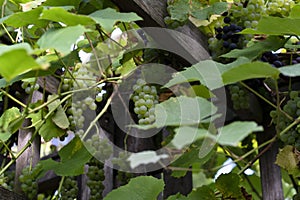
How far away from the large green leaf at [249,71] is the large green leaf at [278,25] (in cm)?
21

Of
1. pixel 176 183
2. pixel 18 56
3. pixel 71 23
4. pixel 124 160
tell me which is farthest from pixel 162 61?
pixel 18 56

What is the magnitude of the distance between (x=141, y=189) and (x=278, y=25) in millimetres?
480

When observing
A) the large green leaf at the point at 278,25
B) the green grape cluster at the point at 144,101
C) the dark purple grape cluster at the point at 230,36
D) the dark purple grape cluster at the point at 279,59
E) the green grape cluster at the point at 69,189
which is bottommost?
the green grape cluster at the point at 69,189

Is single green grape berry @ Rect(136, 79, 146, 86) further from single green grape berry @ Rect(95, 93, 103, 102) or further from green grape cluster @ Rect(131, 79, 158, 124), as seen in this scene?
single green grape berry @ Rect(95, 93, 103, 102)

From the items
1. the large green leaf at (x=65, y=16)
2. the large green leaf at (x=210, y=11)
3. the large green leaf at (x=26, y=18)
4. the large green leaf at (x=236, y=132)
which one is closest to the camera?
the large green leaf at (x=236, y=132)

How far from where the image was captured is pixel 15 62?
76cm

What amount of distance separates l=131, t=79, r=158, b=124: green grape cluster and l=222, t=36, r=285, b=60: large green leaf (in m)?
0.23

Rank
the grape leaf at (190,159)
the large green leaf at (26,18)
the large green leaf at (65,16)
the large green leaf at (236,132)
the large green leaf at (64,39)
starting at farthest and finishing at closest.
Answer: the grape leaf at (190,159), the large green leaf at (26,18), the large green leaf at (65,16), the large green leaf at (64,39), the large green leaf at (236,132)

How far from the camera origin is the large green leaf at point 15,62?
725 mm

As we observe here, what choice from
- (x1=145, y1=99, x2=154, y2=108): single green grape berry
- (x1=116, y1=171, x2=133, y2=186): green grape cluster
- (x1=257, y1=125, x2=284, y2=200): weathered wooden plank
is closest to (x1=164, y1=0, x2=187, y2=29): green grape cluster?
(x1=145, y1=99, x2=154, y2=108): single green grape berry

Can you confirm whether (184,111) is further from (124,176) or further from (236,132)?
(124,176)

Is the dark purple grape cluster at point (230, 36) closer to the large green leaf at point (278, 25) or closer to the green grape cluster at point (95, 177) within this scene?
the large green leaf at point (278, 25)

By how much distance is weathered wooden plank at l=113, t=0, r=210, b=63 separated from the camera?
1.34m

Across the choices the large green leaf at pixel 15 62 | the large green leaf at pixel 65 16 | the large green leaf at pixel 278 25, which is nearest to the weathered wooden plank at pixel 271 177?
the large green leaf at pixel 278 25
